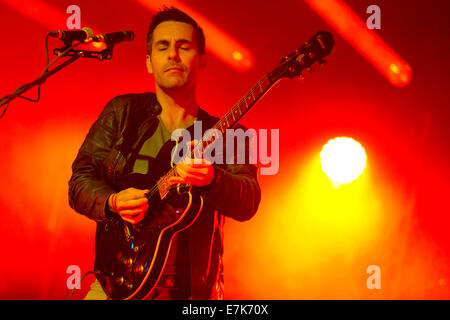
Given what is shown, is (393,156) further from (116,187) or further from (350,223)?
(116,187)

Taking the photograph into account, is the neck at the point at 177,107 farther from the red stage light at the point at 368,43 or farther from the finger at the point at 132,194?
the red stage light at the point at 368,43

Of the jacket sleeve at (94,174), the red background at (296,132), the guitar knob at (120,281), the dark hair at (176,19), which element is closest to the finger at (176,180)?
the jacket sleeve at (94,174)

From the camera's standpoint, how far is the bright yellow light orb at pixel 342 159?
3.07m

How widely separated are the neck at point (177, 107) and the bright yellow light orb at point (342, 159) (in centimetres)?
108

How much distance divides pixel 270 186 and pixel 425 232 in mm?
1063

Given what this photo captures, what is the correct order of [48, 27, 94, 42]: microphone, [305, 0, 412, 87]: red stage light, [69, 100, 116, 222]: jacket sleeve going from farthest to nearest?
1. [305, 0, 412, 87]: red stage light
2. [69, 100, 116, 222]: jacket sleeve
3. [48, 27, 94, 42]: microphone

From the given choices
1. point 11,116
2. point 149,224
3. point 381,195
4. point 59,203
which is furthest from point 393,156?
point 11,116

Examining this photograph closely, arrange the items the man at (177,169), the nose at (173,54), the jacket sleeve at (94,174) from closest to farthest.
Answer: the man at (177,169) < the jacket sleeve at (94,174) < the nose at (173,54)

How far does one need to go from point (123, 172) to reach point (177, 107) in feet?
1.47

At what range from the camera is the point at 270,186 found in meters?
3.11

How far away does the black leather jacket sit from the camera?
2.03 metres

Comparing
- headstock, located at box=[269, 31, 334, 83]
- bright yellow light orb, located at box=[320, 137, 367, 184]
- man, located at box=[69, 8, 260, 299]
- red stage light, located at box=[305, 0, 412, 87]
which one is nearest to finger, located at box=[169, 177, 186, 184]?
man, located at box=[69, 8, 260, 299]

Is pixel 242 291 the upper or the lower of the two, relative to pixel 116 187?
lower

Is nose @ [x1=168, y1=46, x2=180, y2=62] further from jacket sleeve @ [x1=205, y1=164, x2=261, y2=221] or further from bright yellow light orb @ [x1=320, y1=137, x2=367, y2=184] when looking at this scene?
bright yellow light orb @ [x1=320, y1=137, x2=367, y2=184]
